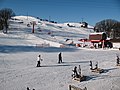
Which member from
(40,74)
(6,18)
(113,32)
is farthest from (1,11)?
(40,74)

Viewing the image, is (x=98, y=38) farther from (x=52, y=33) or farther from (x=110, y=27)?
(x=110, y=27)

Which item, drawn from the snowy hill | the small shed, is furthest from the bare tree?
the small shed

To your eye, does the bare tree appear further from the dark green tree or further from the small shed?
the dark green tree

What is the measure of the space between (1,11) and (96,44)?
134 feet

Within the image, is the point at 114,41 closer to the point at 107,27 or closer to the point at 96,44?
the point at 96,44

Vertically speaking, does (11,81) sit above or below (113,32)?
below

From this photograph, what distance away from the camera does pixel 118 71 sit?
20891mm

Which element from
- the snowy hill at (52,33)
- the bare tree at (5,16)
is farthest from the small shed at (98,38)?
the bare tree at (5,16)

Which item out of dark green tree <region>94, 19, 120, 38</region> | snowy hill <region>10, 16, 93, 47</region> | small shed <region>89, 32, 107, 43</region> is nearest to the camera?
small shed <region>89, 32, 107, 43</region>

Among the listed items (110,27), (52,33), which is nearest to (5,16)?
(52,33)

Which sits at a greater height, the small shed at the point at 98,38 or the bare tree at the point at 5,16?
the bare tree at the point at 5,16

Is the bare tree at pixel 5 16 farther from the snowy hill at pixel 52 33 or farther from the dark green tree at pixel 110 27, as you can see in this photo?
the dark green tree at pixel 110 27

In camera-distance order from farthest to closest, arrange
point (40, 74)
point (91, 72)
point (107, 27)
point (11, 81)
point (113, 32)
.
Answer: point (107, 27) → point (113, 32) → point (91, 72) → point (40, 74) → point (11, 81)

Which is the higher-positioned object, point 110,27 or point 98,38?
point 110,27
